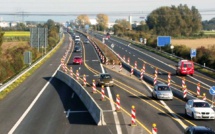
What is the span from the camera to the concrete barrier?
2534 centimetres

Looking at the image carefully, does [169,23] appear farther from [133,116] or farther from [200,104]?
[133,116]

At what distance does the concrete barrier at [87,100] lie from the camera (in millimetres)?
25336

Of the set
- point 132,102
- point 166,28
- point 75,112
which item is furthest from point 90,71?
point 166,28

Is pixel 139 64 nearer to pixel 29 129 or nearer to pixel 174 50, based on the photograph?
pixel 174 50

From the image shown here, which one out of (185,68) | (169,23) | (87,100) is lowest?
(87,100)

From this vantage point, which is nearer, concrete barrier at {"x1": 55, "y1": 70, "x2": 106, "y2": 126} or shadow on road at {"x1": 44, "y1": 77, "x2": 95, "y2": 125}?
concrete barrier at {"x1": 55, "y1": 70, "x2": 106, "y2": 126}

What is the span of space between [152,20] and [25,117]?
573 ft

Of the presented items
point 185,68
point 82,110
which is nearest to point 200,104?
point 82,110

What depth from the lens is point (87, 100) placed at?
3170 cm

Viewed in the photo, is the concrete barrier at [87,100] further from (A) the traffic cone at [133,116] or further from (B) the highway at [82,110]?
(A) the traffic cone at [133,116]

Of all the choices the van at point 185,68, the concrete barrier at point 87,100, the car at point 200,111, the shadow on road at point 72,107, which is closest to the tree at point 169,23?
the van at point 185,68

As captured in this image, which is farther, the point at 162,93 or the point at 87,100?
the point at 162,93

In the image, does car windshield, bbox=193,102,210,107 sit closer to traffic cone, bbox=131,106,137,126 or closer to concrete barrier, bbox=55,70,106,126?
traffic cone, bbox=131,106,137,126

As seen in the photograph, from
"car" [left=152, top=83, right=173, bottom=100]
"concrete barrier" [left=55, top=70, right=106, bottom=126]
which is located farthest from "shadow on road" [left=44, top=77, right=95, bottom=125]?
"car" [left=152, top=83, right=173, bottom=100]
